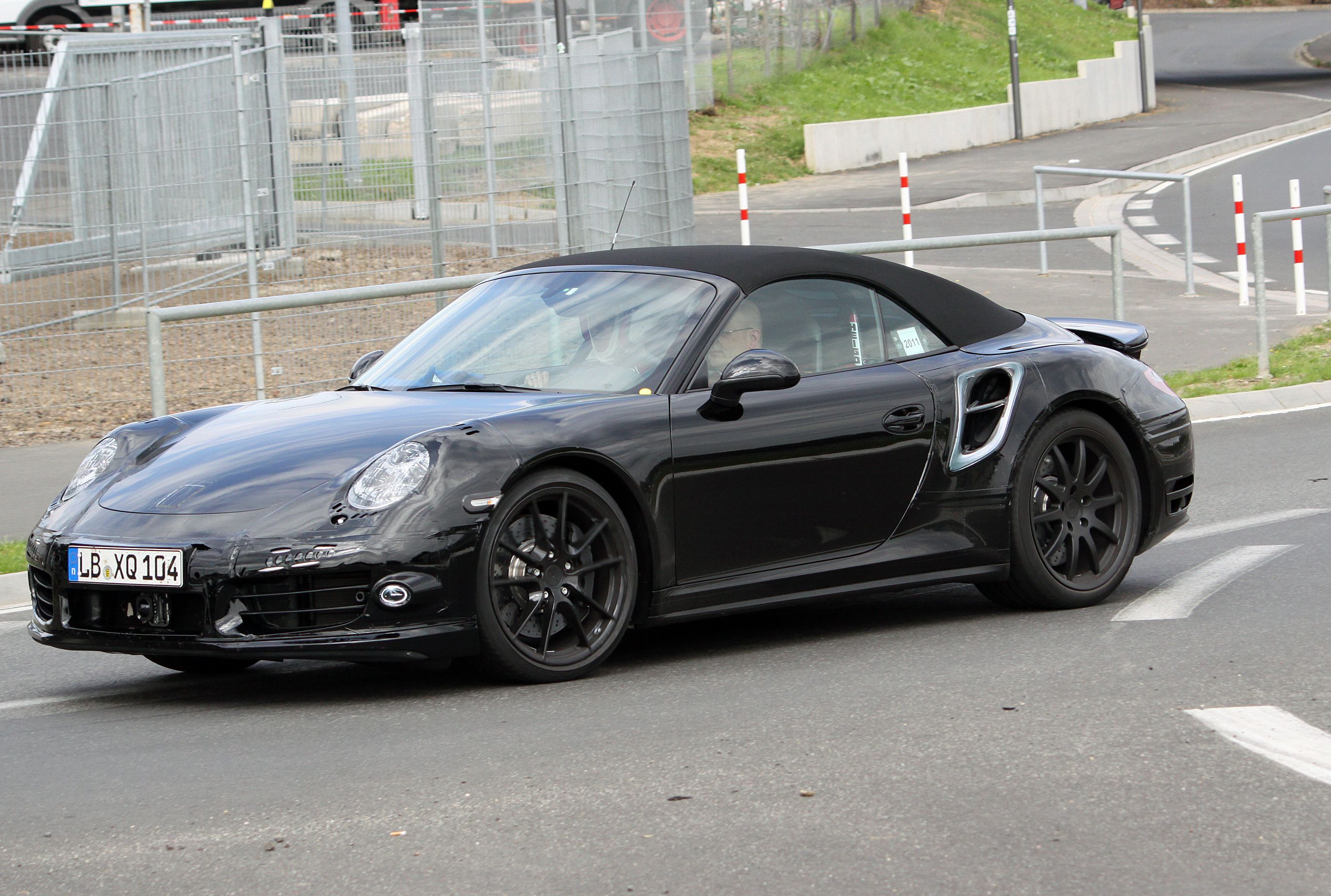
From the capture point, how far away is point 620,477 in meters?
5.80

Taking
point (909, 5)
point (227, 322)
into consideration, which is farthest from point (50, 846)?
point (909, 5)

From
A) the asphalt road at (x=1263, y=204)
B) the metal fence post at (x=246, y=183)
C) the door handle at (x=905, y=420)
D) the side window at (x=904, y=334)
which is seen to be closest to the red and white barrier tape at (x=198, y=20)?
the metal fence post at (x=246, y=183)

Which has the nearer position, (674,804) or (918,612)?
(674,804)

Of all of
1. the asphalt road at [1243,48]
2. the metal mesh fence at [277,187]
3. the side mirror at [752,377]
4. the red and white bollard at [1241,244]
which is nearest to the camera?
the side mirror at [752,377]

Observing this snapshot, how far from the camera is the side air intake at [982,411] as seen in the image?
6.61 meters

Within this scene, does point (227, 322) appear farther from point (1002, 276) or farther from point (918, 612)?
point (1002, 276)

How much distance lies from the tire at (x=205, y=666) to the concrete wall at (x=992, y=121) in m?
26.3

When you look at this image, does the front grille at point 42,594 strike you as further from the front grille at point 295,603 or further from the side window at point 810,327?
the side window at point 810,327

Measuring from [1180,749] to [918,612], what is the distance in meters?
2.25

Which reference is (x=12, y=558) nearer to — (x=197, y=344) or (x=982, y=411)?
(x=197, y=344)

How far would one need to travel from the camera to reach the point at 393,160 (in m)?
14.4

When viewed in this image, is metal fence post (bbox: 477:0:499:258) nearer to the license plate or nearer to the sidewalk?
the license plate

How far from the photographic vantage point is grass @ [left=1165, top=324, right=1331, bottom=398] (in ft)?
41.4

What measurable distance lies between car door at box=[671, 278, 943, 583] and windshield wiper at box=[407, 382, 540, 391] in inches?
21.9
